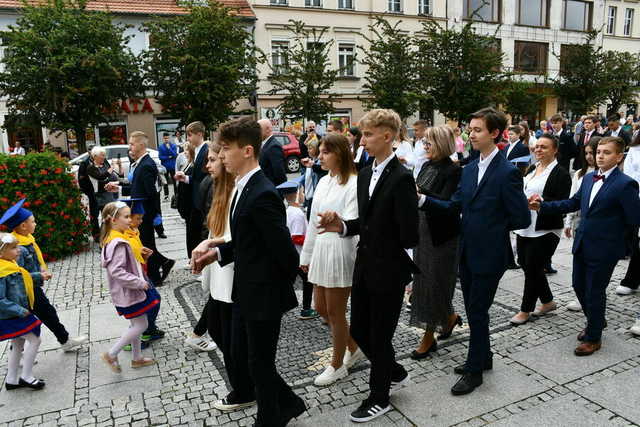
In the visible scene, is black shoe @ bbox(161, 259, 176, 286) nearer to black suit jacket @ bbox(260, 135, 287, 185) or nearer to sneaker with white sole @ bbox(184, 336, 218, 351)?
black suit jacket @ bbox(260, 135, 287, 185)

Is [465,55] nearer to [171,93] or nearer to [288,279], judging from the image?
[171,93]

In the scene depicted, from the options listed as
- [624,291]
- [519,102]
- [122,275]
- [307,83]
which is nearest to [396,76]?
[307,83]

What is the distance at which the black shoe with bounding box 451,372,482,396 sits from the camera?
3.80 m

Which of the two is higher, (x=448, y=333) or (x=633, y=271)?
(x=633, y=271)

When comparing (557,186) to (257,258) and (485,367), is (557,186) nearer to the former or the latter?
(485,367)

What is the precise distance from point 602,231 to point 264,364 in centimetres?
311

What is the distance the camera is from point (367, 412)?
3504 millimetres

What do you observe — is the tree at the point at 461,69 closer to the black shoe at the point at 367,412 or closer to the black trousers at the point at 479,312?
the black trousers at the point at 479,312

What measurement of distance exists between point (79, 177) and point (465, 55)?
64.0 ft

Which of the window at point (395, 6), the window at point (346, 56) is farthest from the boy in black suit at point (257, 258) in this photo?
the window at point (395, 6)

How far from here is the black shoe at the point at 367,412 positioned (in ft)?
11.4

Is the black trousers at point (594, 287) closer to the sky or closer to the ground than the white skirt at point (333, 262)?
closer to the ground

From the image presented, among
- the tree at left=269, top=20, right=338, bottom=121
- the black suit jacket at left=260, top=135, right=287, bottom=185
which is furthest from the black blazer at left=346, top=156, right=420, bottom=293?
the tree at left=269, top=20, right=338, bottom=121

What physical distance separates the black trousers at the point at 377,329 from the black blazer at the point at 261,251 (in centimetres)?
66
